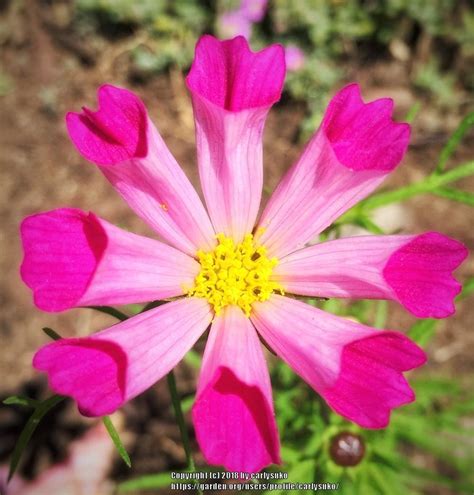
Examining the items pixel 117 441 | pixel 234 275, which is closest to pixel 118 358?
pixel 117 441

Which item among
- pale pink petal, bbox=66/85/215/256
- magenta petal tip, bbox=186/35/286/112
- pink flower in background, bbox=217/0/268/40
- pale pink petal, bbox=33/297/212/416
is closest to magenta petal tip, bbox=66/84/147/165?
pale pink petal, bbox=66/85/215/256

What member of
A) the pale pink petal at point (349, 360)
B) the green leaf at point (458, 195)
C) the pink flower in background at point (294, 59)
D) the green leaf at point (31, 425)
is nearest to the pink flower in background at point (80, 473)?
the green leaf at point (31, 425)

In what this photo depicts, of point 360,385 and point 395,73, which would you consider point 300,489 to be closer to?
point 360,385

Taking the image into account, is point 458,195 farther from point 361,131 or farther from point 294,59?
point 294,59

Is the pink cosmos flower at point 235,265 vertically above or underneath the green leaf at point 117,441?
above

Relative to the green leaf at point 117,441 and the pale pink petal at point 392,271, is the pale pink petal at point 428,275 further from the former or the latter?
the green leaf at point 117,441

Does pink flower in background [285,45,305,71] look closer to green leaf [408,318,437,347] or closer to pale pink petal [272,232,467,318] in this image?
green leaf [408,318,437,347]

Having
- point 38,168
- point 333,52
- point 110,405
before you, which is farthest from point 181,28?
point 110,405
